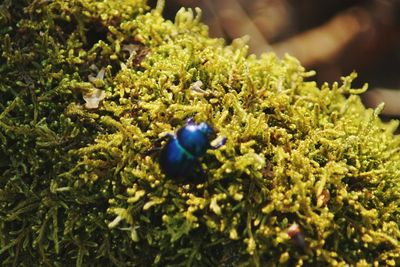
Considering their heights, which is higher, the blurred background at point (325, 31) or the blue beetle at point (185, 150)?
the blue beetle at point (185, 150)

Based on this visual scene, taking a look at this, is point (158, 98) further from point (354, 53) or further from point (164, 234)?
point (354, 53)

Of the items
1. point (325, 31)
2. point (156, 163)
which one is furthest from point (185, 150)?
point (325, 31)

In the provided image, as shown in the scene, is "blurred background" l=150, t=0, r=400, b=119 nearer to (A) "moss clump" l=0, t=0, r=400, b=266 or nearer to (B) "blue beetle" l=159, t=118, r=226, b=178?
(A) "moss clump" l=0, t=0, r=400, b=266

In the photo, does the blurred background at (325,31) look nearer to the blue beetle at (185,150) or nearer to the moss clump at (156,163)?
the moss clump at (156,163)

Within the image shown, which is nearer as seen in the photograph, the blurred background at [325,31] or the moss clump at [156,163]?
the moss clump at [156,163]

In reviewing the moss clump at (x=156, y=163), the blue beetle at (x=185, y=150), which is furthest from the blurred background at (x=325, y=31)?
the blue beetle at (x=185, y=150)
